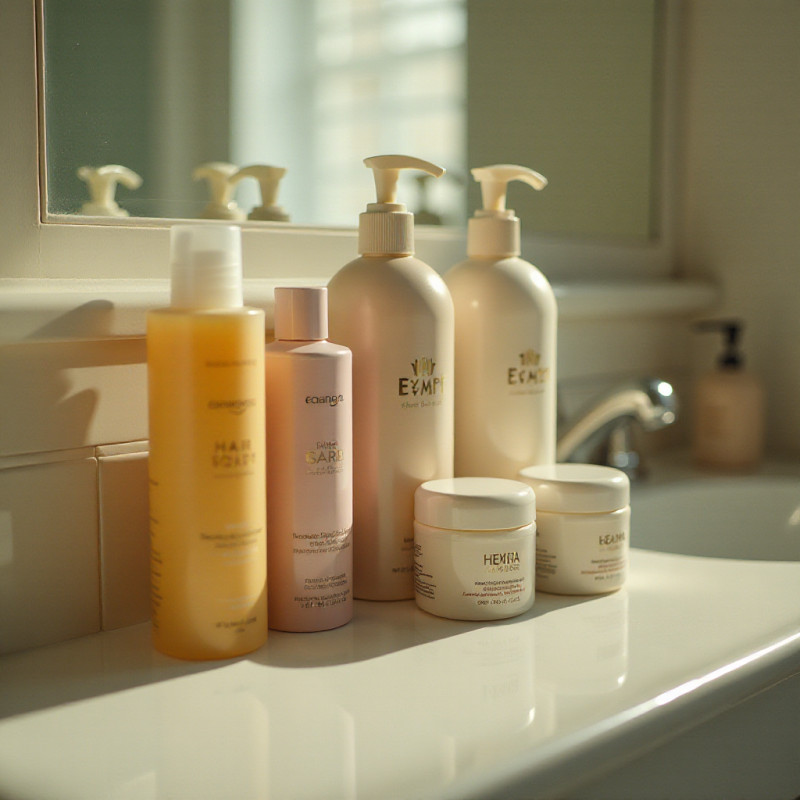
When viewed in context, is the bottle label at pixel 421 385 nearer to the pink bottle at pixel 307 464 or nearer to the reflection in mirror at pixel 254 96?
the pink bottle at pixel 307 464

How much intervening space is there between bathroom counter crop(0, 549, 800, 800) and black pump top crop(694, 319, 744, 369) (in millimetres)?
400

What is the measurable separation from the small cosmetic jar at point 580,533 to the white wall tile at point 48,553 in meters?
0.26

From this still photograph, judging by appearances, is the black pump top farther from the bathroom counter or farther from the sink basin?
the bathroom counter

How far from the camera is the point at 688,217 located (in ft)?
3.48

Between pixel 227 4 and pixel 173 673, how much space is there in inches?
16.3

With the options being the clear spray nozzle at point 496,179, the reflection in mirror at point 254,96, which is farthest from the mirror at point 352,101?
the clear spray nozzle at point 496,179

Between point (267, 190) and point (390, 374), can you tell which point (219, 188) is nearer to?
point (267, 190)

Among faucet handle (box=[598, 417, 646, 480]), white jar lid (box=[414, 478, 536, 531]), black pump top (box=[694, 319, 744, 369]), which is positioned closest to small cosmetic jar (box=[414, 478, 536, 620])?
white jar lid (box=[414, 478, 536, 531])

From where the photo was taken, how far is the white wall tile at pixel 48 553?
1.68 ft

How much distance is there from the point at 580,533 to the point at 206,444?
0.24 meters

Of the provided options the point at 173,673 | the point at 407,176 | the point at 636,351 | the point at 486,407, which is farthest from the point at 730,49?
the point at 173,673

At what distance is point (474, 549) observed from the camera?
0.53 m

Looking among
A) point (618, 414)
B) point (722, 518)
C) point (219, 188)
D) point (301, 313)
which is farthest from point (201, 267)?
point (722, 518)

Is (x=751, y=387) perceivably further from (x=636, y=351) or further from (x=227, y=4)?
(x=227, y=4)
